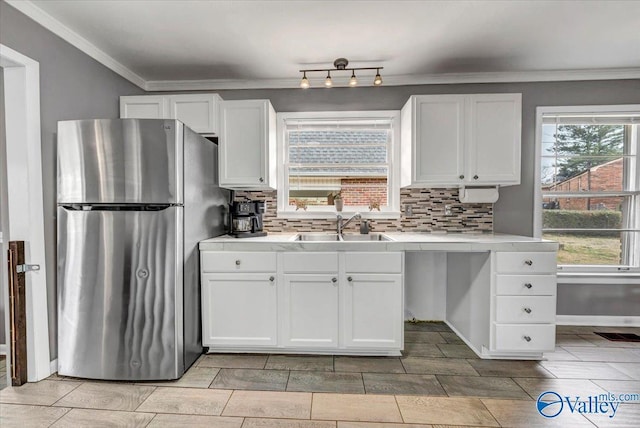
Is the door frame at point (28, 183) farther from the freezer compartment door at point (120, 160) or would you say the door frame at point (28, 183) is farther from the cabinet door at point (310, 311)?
the cabinet door at point (310, 311)

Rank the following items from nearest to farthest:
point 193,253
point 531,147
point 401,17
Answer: point 401,17
point 193,253
point 531,147

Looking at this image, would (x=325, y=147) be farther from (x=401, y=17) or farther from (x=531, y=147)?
(x=531, y=147)

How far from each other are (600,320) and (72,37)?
5091 mm

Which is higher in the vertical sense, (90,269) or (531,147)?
(531,147)

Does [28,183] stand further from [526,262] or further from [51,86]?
[526,262]

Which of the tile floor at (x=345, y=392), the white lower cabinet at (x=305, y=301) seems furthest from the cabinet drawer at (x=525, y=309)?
Answer: the white lower cabinet at (x=305, y=301)

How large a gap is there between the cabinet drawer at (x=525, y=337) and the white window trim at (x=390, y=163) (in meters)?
1.30

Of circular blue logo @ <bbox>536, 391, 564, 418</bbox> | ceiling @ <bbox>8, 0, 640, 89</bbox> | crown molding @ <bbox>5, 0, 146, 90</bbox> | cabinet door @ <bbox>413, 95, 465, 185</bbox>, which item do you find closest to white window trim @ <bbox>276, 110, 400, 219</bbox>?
ceiling @ <bbox>8, 0, 640, 89</bbox>

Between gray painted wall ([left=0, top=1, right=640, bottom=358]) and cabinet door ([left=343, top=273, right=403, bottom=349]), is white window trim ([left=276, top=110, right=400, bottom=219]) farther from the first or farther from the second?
cabinet door ([left=343, top=273, right=403, bottom=349])

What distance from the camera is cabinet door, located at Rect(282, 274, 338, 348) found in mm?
2287

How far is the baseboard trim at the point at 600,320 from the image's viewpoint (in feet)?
9.59

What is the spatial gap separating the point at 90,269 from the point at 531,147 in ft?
12.4

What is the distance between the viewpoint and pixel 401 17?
206 cm

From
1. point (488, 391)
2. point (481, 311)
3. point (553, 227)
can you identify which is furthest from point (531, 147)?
point (488, 391)
